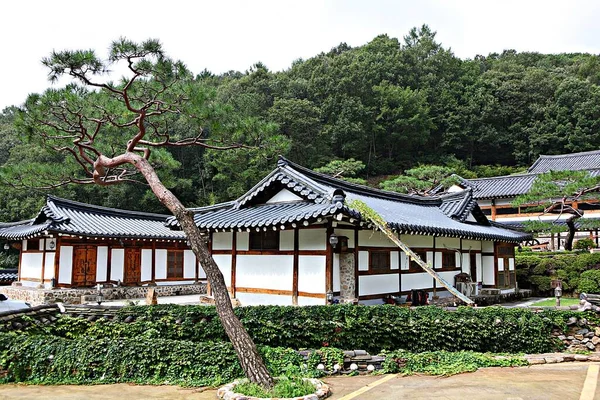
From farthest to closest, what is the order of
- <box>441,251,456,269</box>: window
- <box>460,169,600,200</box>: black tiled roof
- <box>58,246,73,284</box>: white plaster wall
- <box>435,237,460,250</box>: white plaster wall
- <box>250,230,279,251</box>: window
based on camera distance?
<box>460,169,600,200</box>: black tiled roof → <box>58,246,73,284</box>: white plaster wall → <box>441,251,456,269</box>: window → <box>435,237,460,250</box>: white plaster wall → <box>250,230,279,251</box>: window

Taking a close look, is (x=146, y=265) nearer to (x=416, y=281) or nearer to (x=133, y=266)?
(x=133, y=266)

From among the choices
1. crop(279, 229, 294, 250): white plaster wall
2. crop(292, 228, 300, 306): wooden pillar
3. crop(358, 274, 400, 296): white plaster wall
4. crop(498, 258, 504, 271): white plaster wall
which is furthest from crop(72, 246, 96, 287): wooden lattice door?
crop(498, 258, 504, 271): white plaster wall

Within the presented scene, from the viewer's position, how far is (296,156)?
50.0 m

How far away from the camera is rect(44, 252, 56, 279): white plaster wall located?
21.5 m

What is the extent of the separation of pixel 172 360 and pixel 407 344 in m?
5.48

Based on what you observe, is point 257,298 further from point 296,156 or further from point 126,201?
point 296,156

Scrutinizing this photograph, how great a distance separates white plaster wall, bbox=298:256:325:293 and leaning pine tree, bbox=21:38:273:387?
389cm

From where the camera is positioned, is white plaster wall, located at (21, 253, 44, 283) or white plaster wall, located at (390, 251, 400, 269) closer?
white plaster wall, located at (390, 251, 400, 269)

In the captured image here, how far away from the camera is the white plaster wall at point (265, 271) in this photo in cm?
1421

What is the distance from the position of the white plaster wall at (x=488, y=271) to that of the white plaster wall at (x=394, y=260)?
327 inches

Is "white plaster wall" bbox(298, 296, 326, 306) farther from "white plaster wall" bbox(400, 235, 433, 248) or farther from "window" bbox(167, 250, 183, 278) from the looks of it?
"window" bbox(167, 250, 183, 278)

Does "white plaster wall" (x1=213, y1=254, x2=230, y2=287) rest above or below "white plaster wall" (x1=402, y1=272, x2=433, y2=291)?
above

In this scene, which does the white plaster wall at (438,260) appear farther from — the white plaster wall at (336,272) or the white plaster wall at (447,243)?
the white plaster wall at (336,272)

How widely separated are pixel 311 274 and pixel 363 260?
75.8 inches
